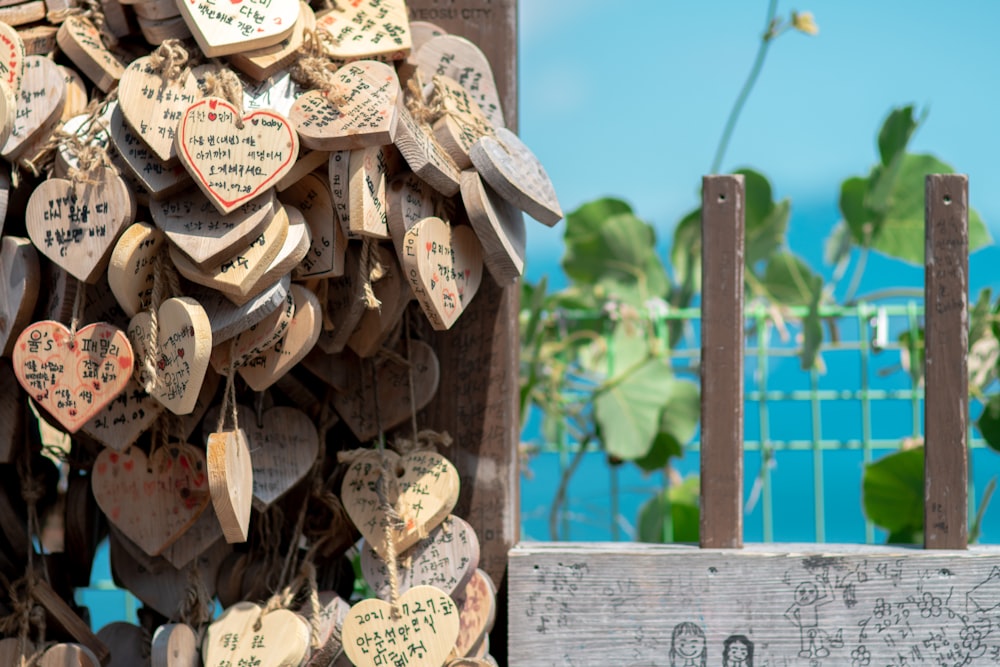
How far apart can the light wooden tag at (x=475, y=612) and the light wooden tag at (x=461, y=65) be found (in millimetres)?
412

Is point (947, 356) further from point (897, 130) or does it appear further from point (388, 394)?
point (897, 130)

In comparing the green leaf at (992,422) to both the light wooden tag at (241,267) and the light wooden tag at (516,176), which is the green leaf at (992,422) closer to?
the light wooden tag at (516,176)

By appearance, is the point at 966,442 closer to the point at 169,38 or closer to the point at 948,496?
the point at 948,496

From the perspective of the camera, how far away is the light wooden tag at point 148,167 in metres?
0.85

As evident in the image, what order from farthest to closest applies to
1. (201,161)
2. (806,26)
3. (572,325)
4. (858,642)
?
(572,325) < (806,26) < (858,642) < (201,161)

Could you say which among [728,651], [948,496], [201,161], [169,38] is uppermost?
[169,38]

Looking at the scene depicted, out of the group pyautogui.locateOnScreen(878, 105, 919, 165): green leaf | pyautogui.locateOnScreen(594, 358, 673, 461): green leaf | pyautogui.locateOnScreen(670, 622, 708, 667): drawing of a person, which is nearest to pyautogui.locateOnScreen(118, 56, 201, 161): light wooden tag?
pyautogui.locateOnScreen(670, 622, 708, 667): drawing of a person

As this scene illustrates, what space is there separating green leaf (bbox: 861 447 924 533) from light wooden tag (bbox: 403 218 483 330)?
0.63 m

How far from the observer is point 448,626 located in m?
0.92

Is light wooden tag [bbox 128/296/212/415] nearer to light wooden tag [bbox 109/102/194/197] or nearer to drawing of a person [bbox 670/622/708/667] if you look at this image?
light wooden tag [bbox 109/102/194/197]

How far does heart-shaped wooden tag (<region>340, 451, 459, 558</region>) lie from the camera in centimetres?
96

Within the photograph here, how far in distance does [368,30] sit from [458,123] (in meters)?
0.11

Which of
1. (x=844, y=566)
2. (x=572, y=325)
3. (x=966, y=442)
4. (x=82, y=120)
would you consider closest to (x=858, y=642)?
(x=844, y=566)

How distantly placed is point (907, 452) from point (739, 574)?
37 centimetres
